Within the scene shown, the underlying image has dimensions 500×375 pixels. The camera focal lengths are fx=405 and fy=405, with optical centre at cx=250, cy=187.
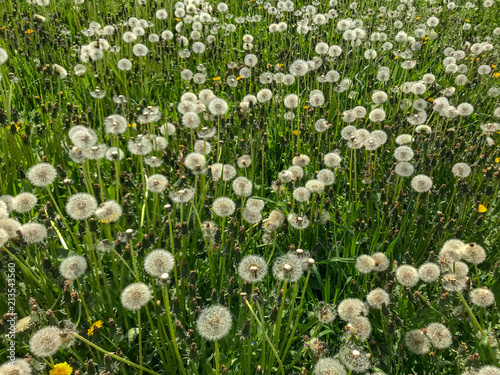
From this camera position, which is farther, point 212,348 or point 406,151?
point 406,151

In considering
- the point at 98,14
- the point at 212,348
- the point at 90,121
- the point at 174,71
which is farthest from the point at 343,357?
the point at 98,14

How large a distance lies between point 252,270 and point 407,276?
2.83 ft

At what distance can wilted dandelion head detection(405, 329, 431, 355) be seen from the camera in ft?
6.48

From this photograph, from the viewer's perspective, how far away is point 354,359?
1.69 m

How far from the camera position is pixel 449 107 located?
11.5 feet

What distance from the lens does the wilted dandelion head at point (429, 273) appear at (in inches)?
83.0

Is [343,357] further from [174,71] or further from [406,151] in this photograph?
[174,71]

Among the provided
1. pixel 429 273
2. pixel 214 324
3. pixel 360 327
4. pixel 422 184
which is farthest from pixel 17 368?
pixel 422 184

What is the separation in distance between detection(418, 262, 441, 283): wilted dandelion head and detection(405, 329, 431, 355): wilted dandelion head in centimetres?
27

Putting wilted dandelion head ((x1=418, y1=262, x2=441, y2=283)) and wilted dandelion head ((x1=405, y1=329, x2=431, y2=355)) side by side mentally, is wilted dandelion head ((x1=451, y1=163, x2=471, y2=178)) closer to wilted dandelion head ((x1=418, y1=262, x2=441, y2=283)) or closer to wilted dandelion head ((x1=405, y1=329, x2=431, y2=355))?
wilted dandelion head ((x1=418, y1=262, x2=441, y2=283))

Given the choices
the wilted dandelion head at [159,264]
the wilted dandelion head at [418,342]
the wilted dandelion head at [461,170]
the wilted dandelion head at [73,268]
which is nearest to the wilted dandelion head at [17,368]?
the wilted dandelion head at [73,268]

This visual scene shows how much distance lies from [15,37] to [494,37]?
646 cm

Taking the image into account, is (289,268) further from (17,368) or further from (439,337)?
(17,368)

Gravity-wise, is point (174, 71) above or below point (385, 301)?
above
